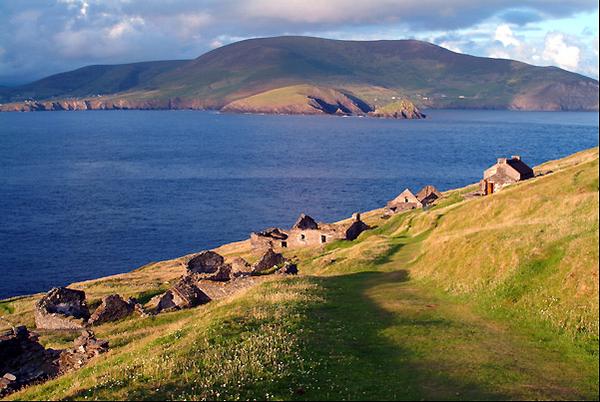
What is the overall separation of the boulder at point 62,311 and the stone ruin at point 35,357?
16.6 meters

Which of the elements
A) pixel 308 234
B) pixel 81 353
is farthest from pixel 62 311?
pixel 308 234

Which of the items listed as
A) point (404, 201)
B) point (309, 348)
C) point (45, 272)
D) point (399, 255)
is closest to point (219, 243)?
point (45, 272)

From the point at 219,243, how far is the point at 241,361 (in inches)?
3694

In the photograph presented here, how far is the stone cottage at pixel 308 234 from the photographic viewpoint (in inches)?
3056

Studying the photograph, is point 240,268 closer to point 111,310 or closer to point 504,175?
point 111,310

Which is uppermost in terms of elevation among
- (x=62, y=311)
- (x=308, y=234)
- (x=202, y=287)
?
(x=202, y=287)

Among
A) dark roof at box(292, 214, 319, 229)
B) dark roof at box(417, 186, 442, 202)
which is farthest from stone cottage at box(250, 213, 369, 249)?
dark roof at box(417, 186, 442, 202)

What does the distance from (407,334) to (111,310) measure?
29960mm

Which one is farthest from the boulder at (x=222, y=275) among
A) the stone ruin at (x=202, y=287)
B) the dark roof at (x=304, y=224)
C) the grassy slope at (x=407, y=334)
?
the dark roof at (x=304, y=224)

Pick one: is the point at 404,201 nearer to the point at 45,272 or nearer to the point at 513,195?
the point at 513,195

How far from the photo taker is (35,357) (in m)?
31.2

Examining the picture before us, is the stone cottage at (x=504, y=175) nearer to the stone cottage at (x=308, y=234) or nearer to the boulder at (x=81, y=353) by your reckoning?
the stone cottage at (x=308, y=234)

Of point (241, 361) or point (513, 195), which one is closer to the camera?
point (241, 361)

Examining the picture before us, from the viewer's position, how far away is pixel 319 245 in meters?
77.8
